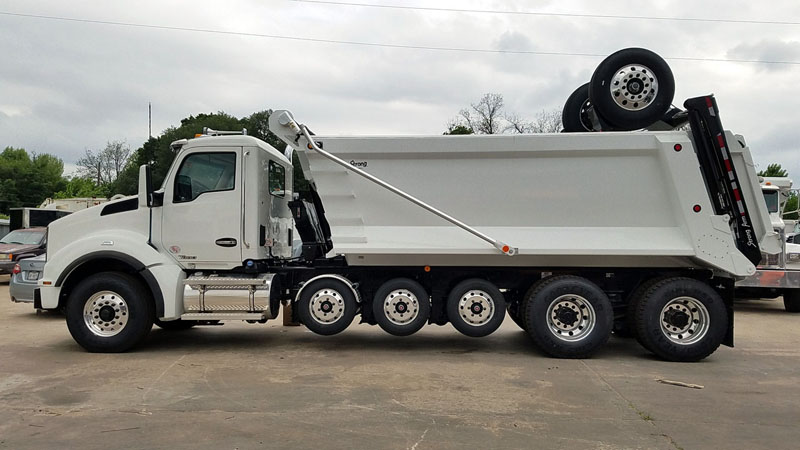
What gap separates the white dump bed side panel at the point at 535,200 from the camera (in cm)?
761

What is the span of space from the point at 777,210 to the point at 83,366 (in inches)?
557

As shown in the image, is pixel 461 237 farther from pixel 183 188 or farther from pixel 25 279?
pixel 25 279

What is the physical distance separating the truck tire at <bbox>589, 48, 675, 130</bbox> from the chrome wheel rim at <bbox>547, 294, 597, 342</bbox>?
236 centimetres

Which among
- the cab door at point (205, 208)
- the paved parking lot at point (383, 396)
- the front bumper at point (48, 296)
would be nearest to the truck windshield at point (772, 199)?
the paved parking lot at point (383, 396)

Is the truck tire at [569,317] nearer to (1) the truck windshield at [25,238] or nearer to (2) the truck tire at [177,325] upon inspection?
(2) the truck tire at [177,325]

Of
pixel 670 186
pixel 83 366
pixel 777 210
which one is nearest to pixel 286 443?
pixel 83 366

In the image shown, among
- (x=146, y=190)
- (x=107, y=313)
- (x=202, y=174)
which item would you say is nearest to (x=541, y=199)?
(x=202, y=174)

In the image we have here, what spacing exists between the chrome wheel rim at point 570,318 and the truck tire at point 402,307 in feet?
5.25

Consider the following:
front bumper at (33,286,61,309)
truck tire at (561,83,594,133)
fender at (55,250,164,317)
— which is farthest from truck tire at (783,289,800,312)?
front bumper at (33,286,61,309)

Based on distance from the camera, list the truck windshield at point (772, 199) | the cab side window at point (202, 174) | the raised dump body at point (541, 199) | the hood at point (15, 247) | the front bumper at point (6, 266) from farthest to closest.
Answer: the hood at point (15, 247), the front bumper at point (6, 266), the truck windshield at point (772, 199), the cab side window at point (202, 174), the raised dump body at point (541, 199)

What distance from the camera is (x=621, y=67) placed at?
7.63 m

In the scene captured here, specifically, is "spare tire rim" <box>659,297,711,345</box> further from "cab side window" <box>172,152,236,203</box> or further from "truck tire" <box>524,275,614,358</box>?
"cab side window" <box>172,152,236,203</box>

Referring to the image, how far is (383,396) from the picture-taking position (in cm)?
596

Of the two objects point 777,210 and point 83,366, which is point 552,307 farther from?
point 777,210
